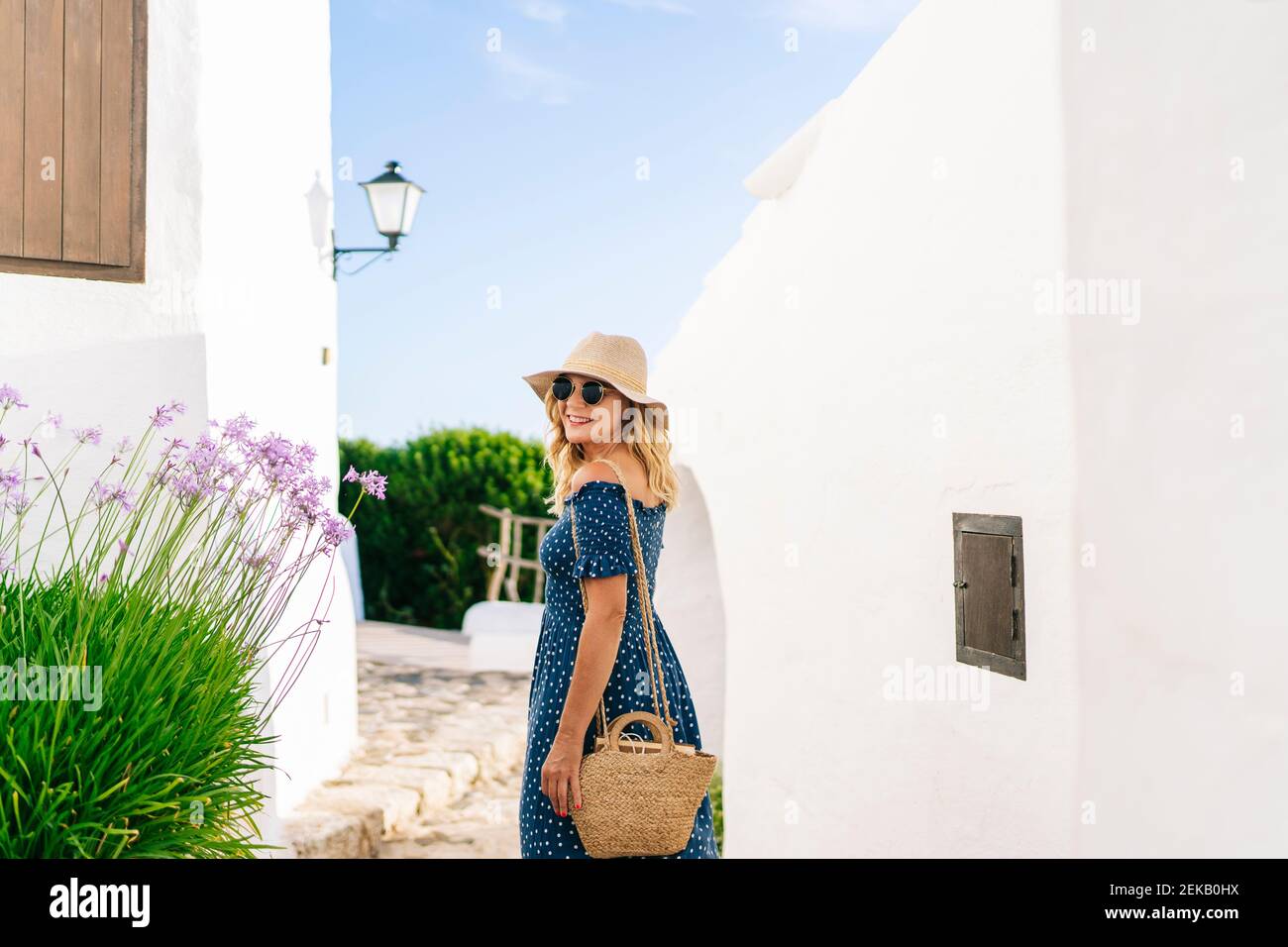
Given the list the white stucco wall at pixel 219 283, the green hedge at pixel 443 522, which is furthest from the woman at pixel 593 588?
the green hedge at pixel 443 522

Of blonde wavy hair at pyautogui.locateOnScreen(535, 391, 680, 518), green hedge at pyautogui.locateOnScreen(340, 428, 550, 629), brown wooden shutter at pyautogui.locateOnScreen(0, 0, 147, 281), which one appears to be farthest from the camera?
green hedge at pyautogui.locateOnScreen(340, 428, 550, 629)

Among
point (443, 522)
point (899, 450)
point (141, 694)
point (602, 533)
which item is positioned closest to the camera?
point (141, 694)

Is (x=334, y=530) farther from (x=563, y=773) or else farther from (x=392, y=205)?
(x=392, y=205)

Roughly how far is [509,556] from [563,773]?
10.5 metres

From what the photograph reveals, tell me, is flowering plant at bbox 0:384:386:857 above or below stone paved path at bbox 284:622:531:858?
above

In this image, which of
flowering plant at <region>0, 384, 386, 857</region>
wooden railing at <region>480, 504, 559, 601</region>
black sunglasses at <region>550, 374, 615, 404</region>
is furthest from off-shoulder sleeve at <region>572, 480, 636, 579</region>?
wooden railing at <region>480, 504, 559, 601</region>

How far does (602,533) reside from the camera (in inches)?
97.0

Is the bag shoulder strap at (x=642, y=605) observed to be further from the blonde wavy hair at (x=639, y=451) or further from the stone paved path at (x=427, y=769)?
the stone paved path at (x=427, y=769)

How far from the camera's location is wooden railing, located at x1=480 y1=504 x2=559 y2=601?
12.3 metres

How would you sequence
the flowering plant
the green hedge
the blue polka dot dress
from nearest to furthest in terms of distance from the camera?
the flowering plant < the blue polka dot dress < the green hedge

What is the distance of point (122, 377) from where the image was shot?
12.8ft

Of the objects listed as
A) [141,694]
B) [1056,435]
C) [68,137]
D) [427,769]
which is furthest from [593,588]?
[427,769]

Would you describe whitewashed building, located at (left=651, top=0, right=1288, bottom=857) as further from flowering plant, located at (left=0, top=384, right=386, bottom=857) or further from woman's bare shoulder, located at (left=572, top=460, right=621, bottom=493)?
flowering plant, located at (left=0, top=384, right=386, bottom=857)
